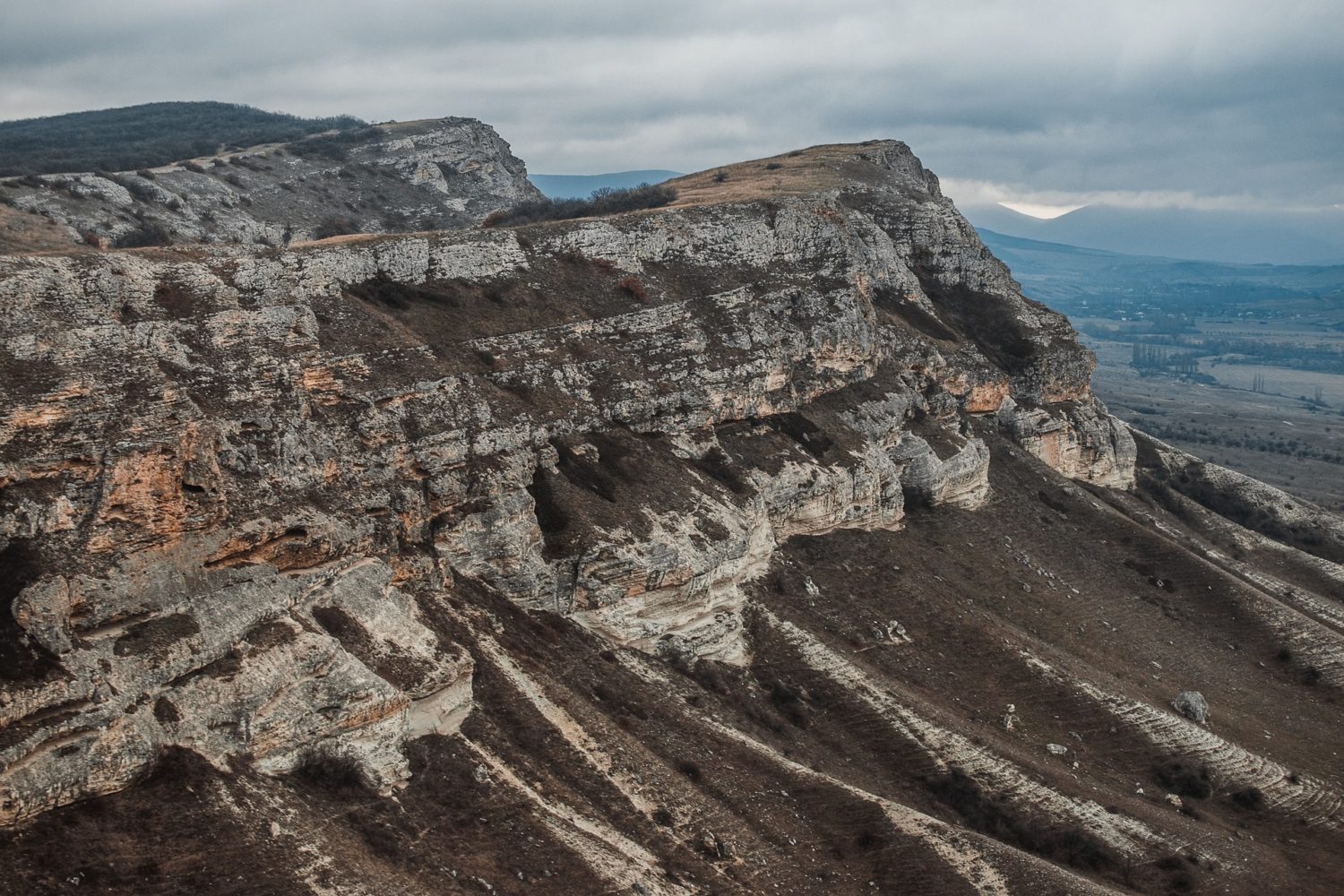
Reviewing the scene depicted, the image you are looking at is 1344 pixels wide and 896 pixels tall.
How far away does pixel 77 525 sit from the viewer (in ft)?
111

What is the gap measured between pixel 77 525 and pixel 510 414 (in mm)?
22494

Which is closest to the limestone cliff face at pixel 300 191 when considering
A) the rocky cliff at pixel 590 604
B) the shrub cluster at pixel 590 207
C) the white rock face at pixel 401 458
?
the shrub cluster at pixel 590 207

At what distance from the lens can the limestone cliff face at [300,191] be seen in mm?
95812

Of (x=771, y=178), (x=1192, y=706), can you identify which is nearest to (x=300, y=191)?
(x=771, y=178)

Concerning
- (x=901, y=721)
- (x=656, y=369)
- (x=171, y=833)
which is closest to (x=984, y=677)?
(x=901, y=721)

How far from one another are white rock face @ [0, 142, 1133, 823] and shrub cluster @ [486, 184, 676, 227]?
19688 mm

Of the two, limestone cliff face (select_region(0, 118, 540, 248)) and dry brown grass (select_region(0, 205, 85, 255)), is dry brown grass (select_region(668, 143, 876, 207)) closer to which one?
limestone cliff face (select_region(0, 118, 540, 248))

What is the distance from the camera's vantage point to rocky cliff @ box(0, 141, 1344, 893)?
107 feet

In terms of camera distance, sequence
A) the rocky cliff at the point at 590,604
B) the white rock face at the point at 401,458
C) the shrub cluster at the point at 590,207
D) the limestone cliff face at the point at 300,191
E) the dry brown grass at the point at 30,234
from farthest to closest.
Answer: the shrub cluster at the point at 590,207 < the limestone cliff face at the point at 300,191 < the dry brown grass at the point at 30,234 < the white rock face at the point at 401,458 < the rocky cliff at the point at 590,604

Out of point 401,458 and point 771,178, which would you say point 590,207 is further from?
point 401,458

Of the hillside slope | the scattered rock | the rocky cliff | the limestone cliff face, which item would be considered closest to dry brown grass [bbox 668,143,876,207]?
the rocky cliff

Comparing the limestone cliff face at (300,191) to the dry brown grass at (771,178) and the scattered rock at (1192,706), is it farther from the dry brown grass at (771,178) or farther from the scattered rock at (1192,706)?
the scattered rock at (1192,706)

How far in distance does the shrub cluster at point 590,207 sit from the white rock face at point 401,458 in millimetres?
19688

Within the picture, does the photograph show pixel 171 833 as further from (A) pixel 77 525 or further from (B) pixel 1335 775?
(B) pixel 1335 775
